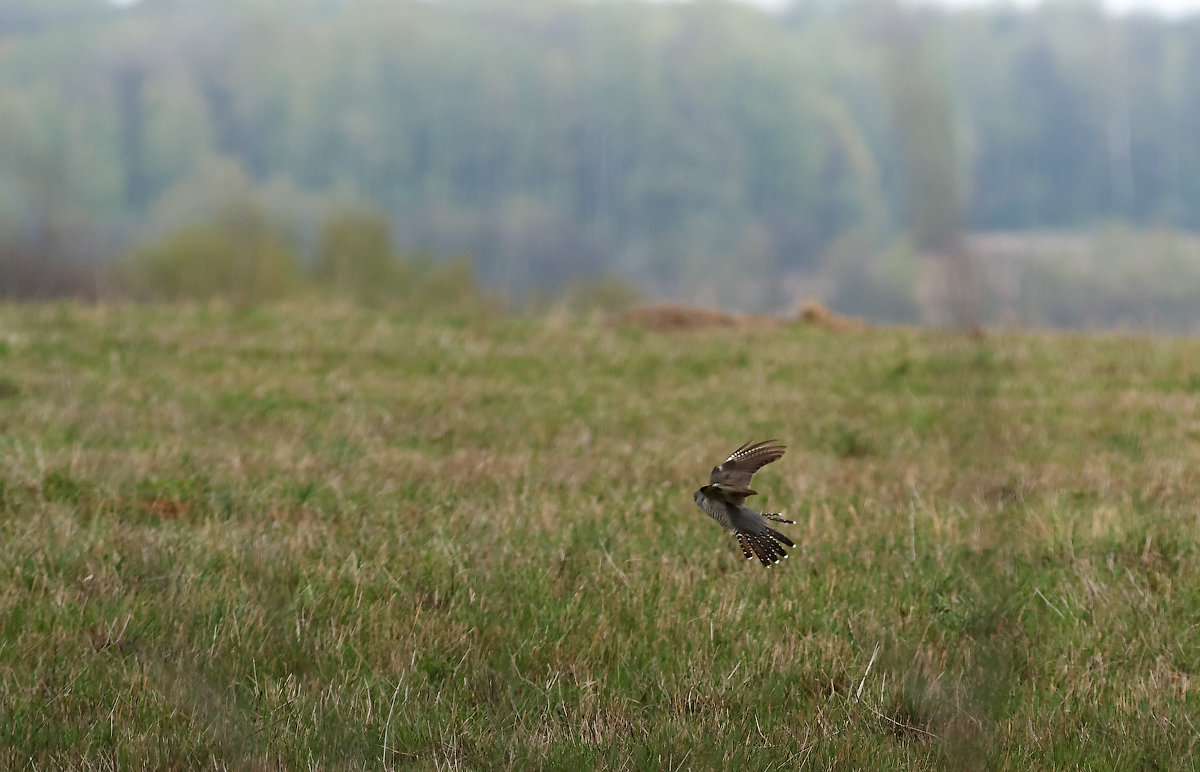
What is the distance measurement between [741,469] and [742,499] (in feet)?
0.54

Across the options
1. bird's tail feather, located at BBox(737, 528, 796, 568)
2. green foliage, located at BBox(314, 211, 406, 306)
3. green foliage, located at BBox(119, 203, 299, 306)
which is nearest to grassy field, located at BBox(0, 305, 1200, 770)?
bird's tail feather, located at BBox(737, 528, 796, 568)

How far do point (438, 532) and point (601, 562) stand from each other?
93cm

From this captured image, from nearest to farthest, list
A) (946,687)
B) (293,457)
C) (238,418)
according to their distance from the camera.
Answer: (946,687) < (293,457) < (238,418)

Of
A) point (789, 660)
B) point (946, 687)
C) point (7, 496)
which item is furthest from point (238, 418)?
point (946, 687)

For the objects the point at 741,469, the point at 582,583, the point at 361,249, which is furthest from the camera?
the point at 361,249

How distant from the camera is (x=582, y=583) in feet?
17.1

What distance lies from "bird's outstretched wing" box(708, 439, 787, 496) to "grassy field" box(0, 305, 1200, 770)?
480 millimetres

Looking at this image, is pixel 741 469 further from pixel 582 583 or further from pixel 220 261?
pixel 220 261

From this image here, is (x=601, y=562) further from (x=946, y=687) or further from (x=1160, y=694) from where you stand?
(x=1160, y=694)

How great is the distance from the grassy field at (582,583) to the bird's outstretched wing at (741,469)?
0.48m

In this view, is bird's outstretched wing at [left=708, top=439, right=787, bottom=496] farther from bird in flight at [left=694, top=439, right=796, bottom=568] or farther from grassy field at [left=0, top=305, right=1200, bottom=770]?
grassy field at [left=0, top=305, right=1200, bottom=770]

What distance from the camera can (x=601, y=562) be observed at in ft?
18.2

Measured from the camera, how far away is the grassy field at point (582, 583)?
3.51 m

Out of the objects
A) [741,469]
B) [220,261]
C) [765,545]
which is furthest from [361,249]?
[741,469]
